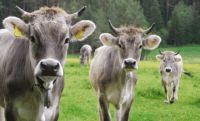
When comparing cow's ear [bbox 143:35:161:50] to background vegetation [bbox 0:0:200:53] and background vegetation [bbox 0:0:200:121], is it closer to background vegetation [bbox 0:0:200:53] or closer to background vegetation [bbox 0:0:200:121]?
background vegetation [bbox 0:0:200:121]

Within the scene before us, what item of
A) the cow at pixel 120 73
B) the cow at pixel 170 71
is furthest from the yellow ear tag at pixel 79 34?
the cow at pixel 170 71

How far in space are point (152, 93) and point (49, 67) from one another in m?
9.24

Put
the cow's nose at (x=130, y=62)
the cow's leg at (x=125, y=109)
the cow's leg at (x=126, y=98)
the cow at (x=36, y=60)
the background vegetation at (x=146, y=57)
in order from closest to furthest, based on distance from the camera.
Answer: the cow at (x=36, y=60) < the cow's nose at (x=130, y=62) < the cow's leg at (x=126, y=98) < the cow's leg at (x=125, y=109) < the background vegetation at (x=146, y=57)

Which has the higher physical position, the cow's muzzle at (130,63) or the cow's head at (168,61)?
the cow's muzzle at (130,63)

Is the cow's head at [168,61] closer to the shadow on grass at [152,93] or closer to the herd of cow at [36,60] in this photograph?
the shadow on grass at [152,93]

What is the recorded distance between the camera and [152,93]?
12.3 metres

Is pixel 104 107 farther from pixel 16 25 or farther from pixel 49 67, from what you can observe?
pixel 49 67

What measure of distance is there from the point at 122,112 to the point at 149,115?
218cm

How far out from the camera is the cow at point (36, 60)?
3.79 meters

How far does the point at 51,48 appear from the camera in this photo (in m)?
3.75

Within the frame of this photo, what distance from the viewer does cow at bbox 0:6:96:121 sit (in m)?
3.79

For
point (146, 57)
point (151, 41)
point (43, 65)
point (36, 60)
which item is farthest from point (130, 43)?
point (146, 57)

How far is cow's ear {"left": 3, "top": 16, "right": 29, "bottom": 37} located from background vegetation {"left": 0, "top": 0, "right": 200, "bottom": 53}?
106 feet

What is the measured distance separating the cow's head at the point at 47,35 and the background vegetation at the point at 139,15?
32.3 metres
